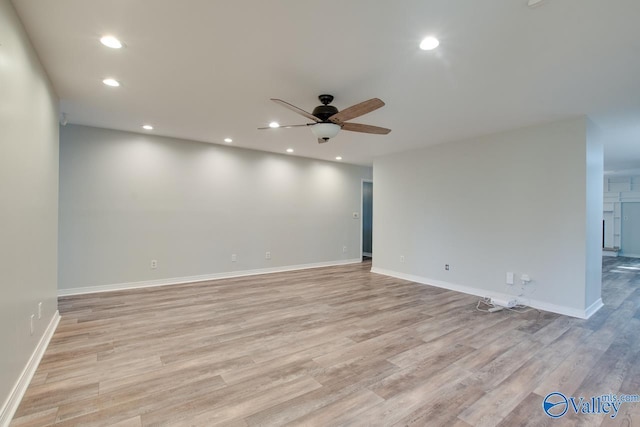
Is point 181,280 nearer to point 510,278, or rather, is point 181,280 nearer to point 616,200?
point 510,278

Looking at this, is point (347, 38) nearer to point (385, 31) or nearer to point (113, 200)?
point (385, 31)

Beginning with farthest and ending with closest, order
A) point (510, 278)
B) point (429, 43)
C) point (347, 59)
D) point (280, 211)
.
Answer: point (280, 211) → point (510, 278) → point (347, 59) → point (429, 43)

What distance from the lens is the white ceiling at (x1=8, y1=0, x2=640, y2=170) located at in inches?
74.9

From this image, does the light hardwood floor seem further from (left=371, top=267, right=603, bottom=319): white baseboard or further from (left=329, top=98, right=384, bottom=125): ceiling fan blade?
(left=329, top=98, right=384, bottom=125): ceiling fan blade

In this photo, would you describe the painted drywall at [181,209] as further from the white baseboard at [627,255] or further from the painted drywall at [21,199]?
the white baseboard at [627,255]

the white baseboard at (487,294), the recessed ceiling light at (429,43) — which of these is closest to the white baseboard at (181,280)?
the white baseboard at (487,294)

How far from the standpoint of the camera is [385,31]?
209 cm

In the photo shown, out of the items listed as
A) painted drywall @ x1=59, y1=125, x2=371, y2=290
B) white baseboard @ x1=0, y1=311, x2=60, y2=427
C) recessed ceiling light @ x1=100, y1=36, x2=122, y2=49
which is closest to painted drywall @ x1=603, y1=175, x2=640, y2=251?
painted drywall @ x1=59, y1=125, x2=371, y2=290

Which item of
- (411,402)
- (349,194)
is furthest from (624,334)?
(349,194)

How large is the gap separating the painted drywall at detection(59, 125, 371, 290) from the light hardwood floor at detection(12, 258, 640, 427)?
32.7 inches

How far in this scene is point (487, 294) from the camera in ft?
15.0

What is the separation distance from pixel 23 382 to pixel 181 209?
351 cm

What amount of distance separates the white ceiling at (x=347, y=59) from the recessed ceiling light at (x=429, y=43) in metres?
0.06

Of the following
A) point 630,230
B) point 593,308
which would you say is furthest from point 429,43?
point 630,230
